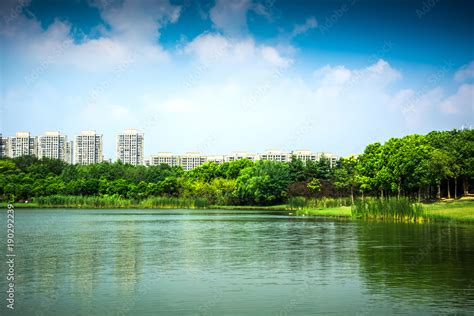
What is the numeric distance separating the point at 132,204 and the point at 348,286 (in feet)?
276

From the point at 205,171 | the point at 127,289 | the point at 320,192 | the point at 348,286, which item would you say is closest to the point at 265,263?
the point at 348,286

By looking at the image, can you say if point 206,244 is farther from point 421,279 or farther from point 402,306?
point 402,306

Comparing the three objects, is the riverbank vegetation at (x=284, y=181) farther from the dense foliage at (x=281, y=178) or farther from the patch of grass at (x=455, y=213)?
the patch of grass at (x=455, y=213)

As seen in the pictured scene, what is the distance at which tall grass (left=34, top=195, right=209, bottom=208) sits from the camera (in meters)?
94.5

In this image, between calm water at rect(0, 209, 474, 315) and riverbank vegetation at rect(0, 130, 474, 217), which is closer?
calm water at rect(0, 209, 474, 315)

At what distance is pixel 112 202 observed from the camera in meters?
95.2

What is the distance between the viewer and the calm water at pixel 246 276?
14.1 meters

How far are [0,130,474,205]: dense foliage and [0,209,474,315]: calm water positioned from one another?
1290 inches

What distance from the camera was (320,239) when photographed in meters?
31.1

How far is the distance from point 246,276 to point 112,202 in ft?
261

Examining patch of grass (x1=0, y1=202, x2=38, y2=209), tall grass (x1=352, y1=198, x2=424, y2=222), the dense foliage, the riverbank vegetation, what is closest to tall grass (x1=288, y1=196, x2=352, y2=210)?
the riverbank vegetation

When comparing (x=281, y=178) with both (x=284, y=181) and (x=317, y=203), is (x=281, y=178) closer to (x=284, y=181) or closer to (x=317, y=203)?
(x=284, y=181)

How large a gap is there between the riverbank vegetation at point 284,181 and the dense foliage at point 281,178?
105mm

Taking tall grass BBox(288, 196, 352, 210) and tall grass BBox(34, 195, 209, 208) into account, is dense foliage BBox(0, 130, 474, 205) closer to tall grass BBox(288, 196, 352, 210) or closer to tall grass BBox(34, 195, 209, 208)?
tall grass BBox(288, 196, 352, 210)
